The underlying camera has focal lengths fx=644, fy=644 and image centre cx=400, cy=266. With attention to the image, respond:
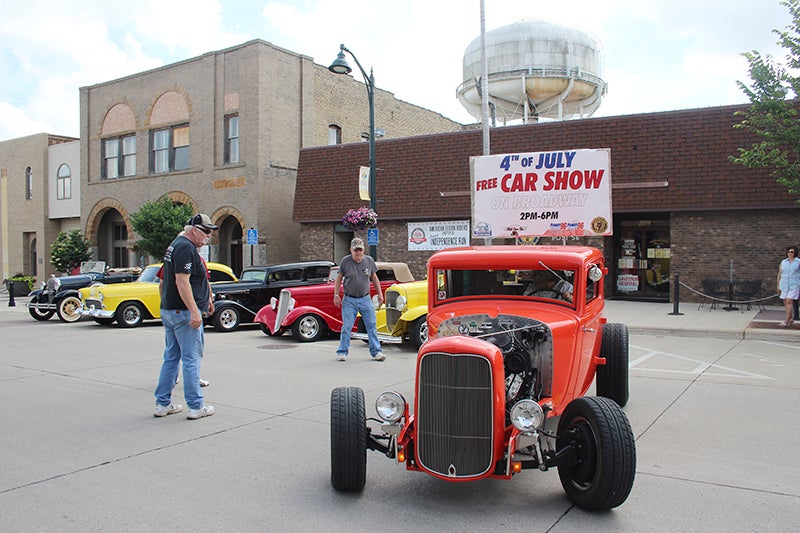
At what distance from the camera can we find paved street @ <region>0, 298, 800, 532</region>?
157 inches

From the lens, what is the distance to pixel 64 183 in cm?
3522

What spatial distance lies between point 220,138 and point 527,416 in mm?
25943

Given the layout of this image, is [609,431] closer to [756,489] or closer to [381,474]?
[756,489]

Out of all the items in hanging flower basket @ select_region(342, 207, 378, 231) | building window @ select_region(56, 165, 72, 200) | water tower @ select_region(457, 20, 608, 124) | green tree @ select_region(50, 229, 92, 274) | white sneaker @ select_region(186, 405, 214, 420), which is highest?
water tower @ select_region(457, 20, 608, 124)

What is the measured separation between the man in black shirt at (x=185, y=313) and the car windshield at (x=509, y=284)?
2357 millimetres

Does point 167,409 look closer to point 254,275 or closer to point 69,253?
point 254,275

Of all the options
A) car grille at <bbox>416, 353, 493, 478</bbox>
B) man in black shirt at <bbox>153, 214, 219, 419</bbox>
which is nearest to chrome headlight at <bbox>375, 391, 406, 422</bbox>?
car grille at <bbox>416, 353, 493, 478</bbox>

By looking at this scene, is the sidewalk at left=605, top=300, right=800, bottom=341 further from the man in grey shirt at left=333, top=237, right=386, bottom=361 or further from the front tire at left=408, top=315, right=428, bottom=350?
the man in grey shirt at left=333, top=237, right=386, bottom=361

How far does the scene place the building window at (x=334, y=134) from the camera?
98.2ft

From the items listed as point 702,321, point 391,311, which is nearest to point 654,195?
point 702,321

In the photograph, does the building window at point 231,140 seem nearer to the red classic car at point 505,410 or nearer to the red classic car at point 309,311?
the red classic car at point 309,311

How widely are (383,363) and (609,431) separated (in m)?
6.00

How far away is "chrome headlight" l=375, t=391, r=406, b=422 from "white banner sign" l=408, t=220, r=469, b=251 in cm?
1703

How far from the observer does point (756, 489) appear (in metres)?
4.43
